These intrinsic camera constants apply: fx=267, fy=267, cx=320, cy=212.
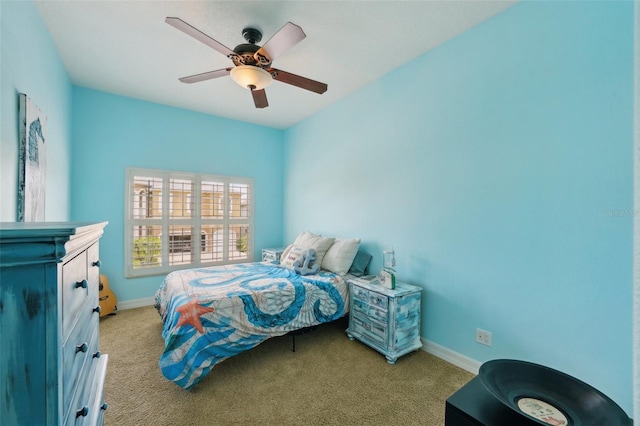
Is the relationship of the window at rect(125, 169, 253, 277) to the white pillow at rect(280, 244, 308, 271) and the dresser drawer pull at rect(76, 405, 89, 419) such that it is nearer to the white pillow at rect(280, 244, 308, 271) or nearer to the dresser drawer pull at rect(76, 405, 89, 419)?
the white pillow at rect(280, 244, 308, 271)

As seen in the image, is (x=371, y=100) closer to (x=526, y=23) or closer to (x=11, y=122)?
(x=526, y=23)

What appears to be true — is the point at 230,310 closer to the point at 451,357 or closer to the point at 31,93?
the point at 451,357

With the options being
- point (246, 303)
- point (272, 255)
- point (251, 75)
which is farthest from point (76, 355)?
point (272, 255)

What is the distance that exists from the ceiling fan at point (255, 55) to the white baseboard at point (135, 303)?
294 cm

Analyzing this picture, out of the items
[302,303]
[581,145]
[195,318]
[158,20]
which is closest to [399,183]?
[581,145]

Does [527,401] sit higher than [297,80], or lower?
lower

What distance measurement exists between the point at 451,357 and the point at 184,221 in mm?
3690

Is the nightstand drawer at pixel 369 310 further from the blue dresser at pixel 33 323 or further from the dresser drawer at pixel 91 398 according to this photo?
the blue dresser at pixel 33 323

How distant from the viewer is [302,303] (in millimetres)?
2547

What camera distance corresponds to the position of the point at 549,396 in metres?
0.81

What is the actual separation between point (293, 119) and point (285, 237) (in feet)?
6.63

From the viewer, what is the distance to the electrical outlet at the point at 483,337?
6.89 feet

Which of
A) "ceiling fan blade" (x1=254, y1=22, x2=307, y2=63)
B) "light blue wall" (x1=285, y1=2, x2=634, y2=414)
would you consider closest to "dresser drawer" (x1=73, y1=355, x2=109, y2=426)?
"ceiling fan blade" (x1=254, y1=22, x2=307, y2=63)

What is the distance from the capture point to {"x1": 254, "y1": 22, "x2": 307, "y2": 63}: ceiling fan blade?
172 centimetres
